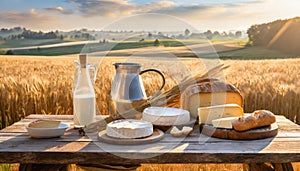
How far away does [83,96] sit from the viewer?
149 centimetres

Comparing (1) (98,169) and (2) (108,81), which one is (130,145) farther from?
(2) (108,81)

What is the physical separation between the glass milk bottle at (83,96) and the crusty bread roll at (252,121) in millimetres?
569

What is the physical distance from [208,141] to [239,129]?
0.40 ft

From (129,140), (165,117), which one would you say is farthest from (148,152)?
(165,117)

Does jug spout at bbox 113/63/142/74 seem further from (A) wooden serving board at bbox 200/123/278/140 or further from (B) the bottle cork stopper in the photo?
(A) wooden serving board at bbox 200/123/278/140

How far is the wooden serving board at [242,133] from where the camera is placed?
1346 millimetres

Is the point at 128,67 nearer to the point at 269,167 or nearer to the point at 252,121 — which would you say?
the point at 252,121

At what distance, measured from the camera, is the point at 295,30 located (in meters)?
5.34

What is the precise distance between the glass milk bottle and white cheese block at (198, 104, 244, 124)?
442 millimetres

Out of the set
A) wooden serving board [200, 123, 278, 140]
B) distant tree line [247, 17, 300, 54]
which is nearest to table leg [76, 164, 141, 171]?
wooden serving board [200, 123, 278, 140]

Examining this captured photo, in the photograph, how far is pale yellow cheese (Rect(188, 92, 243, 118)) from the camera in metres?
1.58

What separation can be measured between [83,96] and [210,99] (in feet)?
1.75

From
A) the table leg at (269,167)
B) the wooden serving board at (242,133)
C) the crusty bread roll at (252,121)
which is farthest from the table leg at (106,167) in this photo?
the table leg at (269,167)

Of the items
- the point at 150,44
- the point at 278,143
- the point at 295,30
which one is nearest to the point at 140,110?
the point at 278,143
